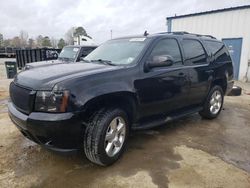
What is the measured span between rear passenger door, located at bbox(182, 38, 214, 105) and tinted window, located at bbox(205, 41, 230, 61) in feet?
1.13

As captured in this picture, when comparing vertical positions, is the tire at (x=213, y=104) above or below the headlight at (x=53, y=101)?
below

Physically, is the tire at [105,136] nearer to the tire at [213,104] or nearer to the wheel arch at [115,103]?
the wheel arch at [115,103]

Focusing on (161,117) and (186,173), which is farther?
(161,117)

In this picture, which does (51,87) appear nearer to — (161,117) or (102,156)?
(102,156)

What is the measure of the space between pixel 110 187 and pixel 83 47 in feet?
27.9

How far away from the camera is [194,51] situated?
500 centimetres

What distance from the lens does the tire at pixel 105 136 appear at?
3.13m

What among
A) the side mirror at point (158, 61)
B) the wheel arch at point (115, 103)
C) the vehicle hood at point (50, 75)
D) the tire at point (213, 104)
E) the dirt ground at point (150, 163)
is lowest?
the dirt ground at point (150, 163)

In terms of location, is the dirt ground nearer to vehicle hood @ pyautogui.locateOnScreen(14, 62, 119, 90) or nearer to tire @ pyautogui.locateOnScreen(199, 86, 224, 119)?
tire @ pyautogui.locateOnScreen(199, 86, 224, 119)

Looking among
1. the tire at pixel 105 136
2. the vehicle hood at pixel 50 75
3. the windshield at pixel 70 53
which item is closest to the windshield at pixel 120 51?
the vehicle hood at pixel 50 75

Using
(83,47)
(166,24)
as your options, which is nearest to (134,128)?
(83,47)

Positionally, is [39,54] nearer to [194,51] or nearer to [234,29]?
[234,29]

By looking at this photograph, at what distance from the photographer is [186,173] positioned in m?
3.33

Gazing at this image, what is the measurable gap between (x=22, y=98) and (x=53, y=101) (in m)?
0.57
